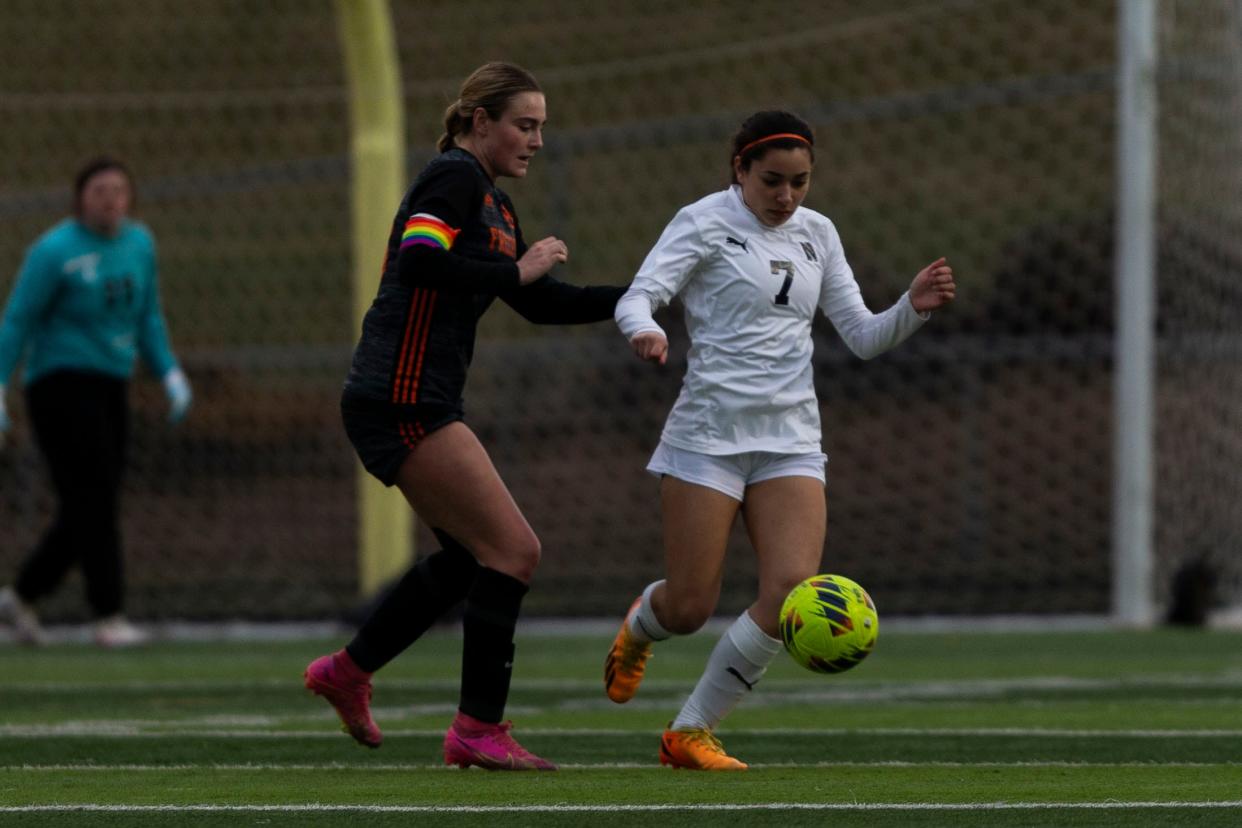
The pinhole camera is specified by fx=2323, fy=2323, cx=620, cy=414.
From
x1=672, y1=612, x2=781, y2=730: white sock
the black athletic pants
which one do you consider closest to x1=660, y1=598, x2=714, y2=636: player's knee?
x1=672, y1=612, x2=781, y2=730: white sock

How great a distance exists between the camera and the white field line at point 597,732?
22.0 ft

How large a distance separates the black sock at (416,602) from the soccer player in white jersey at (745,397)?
1.84ft

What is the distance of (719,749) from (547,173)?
35.9 ft

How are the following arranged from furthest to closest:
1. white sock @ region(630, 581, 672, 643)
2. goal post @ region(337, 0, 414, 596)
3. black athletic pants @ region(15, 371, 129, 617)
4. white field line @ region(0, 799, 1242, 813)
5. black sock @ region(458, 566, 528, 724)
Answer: goal post @ region(337, 0, 414, 596)
black athletic pants @ region(15, 371, 129, 617)
white sock @ region(630, 581, 672, 643)
black sock @ region(458, 566, 528, 724)
white field line @ region(0, 799, 1242, 813)

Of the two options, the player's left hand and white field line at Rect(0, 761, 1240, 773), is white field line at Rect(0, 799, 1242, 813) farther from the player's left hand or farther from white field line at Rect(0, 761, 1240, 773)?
the player's left hand

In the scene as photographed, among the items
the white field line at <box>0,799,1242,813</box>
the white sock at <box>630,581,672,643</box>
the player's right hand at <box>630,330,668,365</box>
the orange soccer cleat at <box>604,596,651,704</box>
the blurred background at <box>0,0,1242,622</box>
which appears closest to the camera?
the white field line at <box>0,799,1242,813</box>

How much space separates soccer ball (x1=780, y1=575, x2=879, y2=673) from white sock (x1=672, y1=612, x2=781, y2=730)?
211 millimetres

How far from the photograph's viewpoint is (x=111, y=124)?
54.3ft

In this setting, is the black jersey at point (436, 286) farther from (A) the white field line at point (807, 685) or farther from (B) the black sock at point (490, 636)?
(A) the white field line at point (807, 685)

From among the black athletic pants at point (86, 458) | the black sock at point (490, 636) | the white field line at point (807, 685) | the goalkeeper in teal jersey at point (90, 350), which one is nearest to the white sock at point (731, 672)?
the black sock at point (490, 636)

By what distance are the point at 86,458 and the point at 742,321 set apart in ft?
18.9

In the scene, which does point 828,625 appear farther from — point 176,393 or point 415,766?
point 176,393

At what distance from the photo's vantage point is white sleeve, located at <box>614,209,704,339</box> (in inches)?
235

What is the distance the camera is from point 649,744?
6.69 meters
